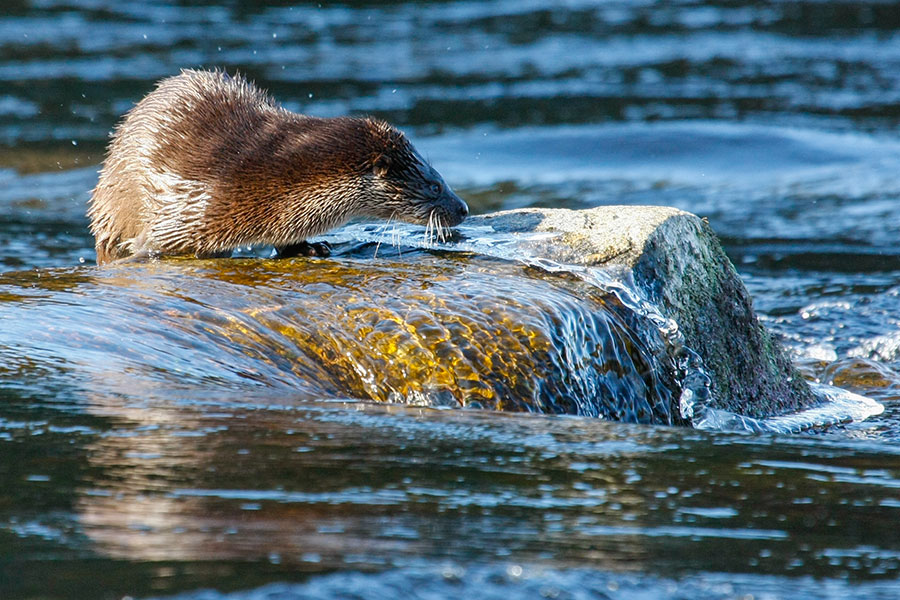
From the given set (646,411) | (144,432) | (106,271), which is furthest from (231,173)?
(144,432)

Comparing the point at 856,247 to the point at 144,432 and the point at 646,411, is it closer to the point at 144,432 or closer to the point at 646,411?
the point at 646,411

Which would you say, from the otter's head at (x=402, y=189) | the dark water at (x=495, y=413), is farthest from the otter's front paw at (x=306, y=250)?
the dark water at (x=495, y=413)

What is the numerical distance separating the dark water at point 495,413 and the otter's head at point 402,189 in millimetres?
1467

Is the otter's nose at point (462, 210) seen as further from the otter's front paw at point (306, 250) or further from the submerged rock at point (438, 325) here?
the otter's front paw at point (306, 250)

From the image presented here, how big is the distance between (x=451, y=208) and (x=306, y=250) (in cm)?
73

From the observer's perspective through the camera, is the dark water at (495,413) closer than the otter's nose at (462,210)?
Yes

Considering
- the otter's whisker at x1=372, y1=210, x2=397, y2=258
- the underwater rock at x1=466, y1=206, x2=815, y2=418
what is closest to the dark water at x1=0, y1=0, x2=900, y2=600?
the underwater rock at x1=466, y1=206, x2=815, y2=418

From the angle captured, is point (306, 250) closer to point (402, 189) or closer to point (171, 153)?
point (402, 189)

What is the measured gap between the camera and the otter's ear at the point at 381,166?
19.8 ft

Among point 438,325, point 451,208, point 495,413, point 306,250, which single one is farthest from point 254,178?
point 495,413

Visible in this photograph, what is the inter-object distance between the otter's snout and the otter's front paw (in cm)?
58

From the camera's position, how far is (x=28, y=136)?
13.5m

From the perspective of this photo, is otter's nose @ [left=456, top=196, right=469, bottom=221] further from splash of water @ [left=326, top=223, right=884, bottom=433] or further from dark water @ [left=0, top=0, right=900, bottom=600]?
dark water @ [left=0, top=0, right=900, bottom=600]

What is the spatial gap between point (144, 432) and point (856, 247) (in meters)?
7.62
